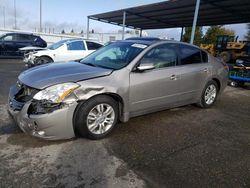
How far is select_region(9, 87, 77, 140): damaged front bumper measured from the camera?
8.89 ft

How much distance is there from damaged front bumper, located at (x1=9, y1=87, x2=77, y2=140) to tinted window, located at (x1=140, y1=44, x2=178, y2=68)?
1.56 metres

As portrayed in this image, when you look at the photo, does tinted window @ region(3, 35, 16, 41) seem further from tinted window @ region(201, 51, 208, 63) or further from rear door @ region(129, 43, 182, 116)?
tinted window @ region(201, 51, 208, 63)

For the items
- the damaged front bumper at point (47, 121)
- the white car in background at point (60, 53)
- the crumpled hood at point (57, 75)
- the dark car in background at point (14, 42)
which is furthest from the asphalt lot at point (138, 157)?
the dark car in background at point (14, 42)

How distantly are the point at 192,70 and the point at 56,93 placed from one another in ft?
9.20

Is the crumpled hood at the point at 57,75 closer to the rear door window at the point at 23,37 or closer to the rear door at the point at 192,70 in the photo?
the rear door at the point at 192,70

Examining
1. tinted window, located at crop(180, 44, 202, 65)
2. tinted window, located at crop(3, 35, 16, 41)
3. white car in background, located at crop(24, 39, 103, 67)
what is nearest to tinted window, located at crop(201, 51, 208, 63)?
tinted window, located at crop(180, 44, 202, 65)

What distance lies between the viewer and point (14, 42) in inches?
571

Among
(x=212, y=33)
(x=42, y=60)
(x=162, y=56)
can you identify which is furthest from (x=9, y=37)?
(x=212, y=33)

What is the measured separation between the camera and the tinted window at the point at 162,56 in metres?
3.71

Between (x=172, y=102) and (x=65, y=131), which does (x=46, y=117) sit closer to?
(x=65, y=131)

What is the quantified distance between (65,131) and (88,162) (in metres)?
0.57

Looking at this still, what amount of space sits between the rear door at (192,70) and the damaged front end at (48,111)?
2300 millimetres

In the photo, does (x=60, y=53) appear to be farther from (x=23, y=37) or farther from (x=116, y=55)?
(x=23, y=37)

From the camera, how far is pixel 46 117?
8.86ft
